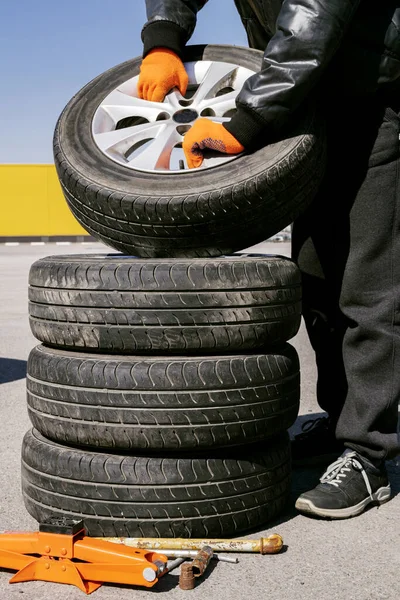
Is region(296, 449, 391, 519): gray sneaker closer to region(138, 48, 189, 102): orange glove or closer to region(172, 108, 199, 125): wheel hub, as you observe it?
region(172, 108, 199, 125): wheel hub

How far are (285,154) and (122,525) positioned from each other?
1264mm

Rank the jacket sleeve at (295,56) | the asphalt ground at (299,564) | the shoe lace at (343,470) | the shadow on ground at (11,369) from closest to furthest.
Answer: the asphalt ground at (299,564), the jacket sleeve at (295,56), the shoe lace at (343,470), the shadow on ground at (11,369)

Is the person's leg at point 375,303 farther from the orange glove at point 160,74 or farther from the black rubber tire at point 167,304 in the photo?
the orange glove at point 160,74

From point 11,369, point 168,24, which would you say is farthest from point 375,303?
point 11,369

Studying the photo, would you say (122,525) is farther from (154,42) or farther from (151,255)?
(154,42)

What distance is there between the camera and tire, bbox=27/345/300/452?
2184 mm

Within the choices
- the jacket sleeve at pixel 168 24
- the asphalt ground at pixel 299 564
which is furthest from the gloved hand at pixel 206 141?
the asphalt ground at pixel 299 564

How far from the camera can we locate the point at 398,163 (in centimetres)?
257

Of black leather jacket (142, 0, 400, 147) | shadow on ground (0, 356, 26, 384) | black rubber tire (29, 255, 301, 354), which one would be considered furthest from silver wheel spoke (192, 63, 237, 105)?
shadow on ground (0, 356, 26, 384)

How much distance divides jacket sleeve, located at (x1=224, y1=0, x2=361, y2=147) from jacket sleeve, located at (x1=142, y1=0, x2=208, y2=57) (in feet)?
2.11

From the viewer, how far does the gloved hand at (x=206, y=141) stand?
97.9 inches

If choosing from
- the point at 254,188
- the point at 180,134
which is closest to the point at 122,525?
the point at 254,188

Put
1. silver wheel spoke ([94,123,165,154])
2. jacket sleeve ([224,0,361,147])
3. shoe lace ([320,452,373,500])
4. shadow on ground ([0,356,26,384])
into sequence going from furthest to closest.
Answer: shadow on ground ([0,356,26,384]), silver wheel spoke ([94,123,165,154]), shoe lace ([320,452,373,500]), jacket sleeve ([224,0,361,147])

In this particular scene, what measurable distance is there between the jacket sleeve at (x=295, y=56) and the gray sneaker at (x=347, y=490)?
1231 mm
